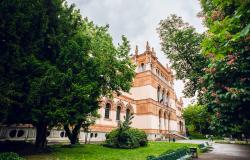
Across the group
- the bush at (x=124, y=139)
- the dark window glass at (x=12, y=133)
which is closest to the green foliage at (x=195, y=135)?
the bush at (x=124, y=139)

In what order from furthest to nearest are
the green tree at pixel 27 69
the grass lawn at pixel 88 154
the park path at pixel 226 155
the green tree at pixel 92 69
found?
the park path at pixel 226 155 < the green tree at pixel 92 69 < the grass lawn at pixel 88 154 < the green tree at pixel 27 69

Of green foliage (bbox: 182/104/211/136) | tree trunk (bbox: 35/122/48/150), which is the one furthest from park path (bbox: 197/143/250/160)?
green foliage (bbox: 182/104/211/136)

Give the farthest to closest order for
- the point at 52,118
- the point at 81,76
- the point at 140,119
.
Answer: the point at 140,119 < the point at 81,76 < the point at 52,118

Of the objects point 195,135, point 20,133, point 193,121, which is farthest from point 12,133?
point 193,121

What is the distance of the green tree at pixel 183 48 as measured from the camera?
668 inches

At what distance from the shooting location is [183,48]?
1792cm

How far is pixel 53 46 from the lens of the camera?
38.8 ft

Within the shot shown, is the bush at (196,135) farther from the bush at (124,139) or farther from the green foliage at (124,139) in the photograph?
the bush at (124,139)

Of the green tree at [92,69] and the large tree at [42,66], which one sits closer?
the large tree at [42,66]

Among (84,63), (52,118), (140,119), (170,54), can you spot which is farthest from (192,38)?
(140,119)

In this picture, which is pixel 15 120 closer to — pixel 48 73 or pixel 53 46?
pixel 48 73

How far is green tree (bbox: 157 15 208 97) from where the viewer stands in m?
17.0

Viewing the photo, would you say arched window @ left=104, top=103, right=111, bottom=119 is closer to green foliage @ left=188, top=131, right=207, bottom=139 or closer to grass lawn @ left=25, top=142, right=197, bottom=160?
grass lawn @ left=25, top=142, right=197, bottom=160

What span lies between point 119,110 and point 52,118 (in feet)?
60.7
